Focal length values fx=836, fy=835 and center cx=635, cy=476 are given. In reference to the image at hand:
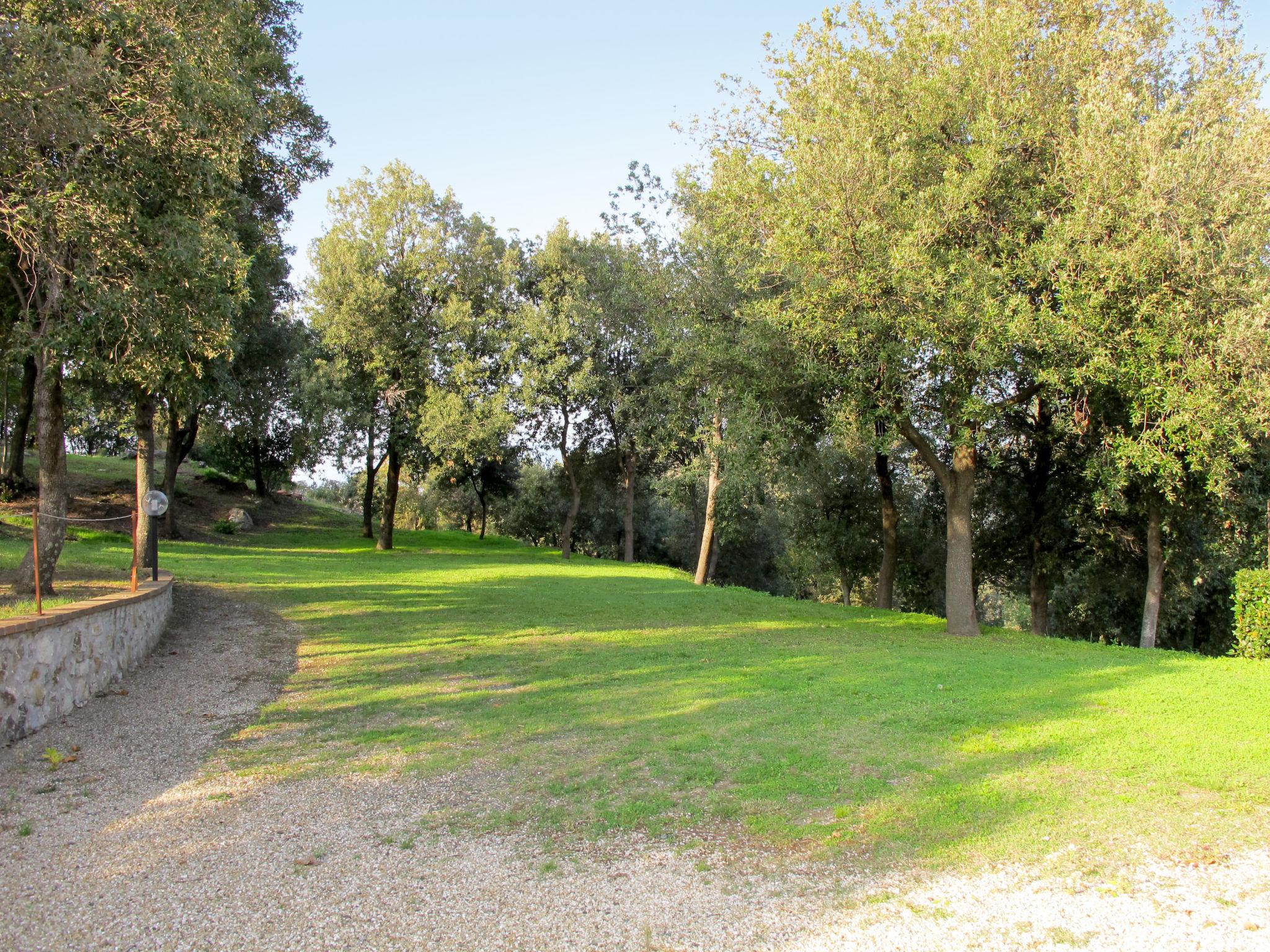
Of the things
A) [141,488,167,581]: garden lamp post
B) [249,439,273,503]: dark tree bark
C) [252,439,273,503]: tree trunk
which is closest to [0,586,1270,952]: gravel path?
[141,488,167,581]: garden lamp post

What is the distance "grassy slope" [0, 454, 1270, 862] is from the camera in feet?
18.5

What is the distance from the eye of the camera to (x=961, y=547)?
16.7 metres

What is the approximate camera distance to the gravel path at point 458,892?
4098 mm

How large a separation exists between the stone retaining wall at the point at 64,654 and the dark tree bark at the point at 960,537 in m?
13.5

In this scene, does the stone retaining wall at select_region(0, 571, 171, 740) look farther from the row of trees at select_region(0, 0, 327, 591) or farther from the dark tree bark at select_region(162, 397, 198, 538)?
the dark tree bark at select_region(162, 397, 198, 538)

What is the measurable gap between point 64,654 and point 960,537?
14.8m

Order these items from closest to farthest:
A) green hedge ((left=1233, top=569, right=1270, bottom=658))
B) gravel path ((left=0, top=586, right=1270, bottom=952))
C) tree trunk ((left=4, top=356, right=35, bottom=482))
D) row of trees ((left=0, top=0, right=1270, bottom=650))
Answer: gravel path ((left=0, top=586, right=1270, bottom=952)) → row of trees ((left=0, top=0, right=1270, bottom=650)) → green hedge ((left=1233, top=569, right=1270, bottom=658)) → tree trunk ((left=4, top=356, right=35, bottom=482))

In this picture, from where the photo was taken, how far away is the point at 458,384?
113ft

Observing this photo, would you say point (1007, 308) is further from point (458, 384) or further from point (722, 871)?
point (458, 384)

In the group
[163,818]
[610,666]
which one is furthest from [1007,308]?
[163,818]

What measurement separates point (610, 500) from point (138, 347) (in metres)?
33.4

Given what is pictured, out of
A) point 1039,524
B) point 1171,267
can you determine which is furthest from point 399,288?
point 1171,267

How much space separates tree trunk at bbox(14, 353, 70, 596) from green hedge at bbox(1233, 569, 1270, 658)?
755 inches

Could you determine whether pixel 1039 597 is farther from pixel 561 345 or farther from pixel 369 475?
pixel 369 475
